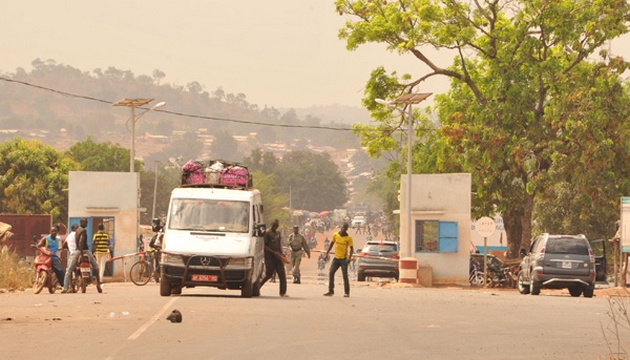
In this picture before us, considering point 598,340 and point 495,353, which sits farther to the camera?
point 598,340

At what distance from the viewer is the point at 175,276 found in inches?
1073

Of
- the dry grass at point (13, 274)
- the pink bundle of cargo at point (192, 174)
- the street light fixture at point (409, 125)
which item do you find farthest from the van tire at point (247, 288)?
the street light fixture at point (409, 125)

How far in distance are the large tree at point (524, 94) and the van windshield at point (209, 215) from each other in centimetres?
2304

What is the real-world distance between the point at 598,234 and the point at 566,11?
28533 mm

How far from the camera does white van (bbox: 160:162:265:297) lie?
1070 inches

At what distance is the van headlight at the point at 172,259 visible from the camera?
27.2 m

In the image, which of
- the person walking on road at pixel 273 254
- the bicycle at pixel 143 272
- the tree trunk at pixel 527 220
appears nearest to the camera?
the person walking on road at pixel 273 254

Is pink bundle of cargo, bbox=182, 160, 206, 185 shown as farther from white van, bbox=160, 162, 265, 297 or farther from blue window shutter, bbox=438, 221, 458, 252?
blue window shutter, bbox=438, 221, 458, 252

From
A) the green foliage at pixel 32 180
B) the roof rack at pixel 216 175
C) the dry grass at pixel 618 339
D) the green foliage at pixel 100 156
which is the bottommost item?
the dry grass at pixel 618 339

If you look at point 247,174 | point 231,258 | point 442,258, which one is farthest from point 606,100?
point 231,258

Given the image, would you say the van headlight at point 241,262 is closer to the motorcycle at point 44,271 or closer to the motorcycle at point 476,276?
the motorcycle at point 44,271

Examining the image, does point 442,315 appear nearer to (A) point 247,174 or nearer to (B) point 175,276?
(B) point 175,276

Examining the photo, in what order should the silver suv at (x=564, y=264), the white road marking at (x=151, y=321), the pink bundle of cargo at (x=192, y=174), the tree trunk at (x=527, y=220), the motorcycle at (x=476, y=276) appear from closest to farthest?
1. the white road marking at (x=151, y=321)
2. the pink bundle of cargo at (x=192, y=174)
3. the silver suv at (x=564, y=264)
4. the motorcycle at (x=476, y=276)
5. the tree trunk at (x=527, y=220)

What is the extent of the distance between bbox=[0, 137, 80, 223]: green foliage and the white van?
66.2m
